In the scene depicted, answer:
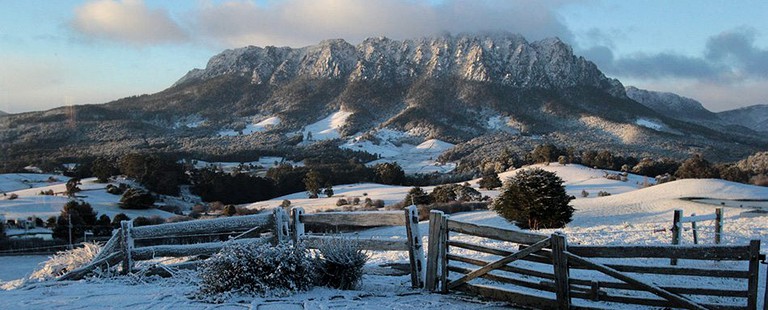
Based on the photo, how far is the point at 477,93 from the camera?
450 feet

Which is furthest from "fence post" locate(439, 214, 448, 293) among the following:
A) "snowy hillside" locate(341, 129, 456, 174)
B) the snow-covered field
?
"snowy hillside" locate(341, 129, 456, 174)

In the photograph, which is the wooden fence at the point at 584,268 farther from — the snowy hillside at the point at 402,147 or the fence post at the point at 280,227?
the snowy hillside at the point at 402,147

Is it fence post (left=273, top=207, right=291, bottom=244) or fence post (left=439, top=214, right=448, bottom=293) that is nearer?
fence post (left=439, top=214, right=448, bottom=293)

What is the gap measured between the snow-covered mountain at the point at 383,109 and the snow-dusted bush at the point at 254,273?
76.4 metres

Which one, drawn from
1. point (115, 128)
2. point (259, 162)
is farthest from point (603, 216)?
point (115, 128)

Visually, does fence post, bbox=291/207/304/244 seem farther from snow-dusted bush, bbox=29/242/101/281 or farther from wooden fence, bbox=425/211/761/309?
snow-dusted bush, bbox=29/242/101/281

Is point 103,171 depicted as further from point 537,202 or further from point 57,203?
point 537,202

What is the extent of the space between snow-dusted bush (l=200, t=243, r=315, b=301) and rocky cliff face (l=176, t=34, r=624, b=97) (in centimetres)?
13749

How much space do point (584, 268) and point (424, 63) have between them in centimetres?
15570

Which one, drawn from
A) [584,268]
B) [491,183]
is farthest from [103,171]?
[584,268]

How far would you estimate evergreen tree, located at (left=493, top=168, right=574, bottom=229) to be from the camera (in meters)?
22.4

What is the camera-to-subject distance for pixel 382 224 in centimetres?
866

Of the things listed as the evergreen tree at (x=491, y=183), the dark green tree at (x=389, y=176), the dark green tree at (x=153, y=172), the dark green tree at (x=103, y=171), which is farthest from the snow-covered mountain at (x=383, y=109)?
the evergreen tree at (x=491, y=183)

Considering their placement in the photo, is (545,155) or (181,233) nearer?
(181,233)
